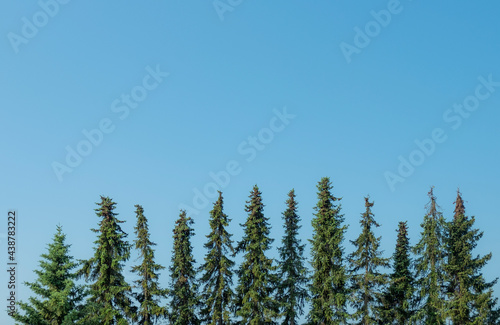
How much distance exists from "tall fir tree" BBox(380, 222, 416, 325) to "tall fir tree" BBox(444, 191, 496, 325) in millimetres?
3795

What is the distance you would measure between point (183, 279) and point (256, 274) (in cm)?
702

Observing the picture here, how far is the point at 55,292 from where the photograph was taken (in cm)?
3312

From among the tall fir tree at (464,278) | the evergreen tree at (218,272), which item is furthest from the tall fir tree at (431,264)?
the evergreen tree at (218,272)

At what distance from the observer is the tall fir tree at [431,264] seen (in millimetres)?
46931

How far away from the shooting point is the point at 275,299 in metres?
48.9

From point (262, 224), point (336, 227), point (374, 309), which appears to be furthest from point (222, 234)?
point (374, 309)

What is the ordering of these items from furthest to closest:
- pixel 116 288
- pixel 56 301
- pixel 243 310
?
pixel 243 310 → pixel 116 288 → pixel 56 301

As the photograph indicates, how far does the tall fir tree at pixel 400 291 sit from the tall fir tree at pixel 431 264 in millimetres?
1469

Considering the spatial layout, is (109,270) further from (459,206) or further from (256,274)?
(459,206)

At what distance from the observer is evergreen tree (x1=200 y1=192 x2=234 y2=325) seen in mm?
47750

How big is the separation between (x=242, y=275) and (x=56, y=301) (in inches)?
744

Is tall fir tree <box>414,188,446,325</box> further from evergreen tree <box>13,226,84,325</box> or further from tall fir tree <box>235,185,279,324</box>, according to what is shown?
evergreen tree <box>13,226,84,325</box>

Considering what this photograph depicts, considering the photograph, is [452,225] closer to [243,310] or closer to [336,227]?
[336,227]

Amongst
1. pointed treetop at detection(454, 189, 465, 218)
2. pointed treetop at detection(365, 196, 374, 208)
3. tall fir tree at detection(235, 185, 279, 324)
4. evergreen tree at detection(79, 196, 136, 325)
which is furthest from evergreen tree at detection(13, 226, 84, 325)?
pointed treetop at detection(454, 189, 465, 218)
